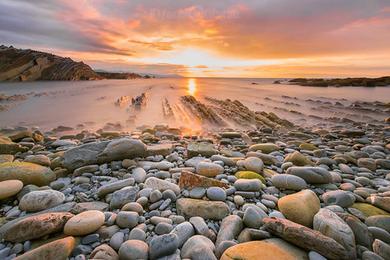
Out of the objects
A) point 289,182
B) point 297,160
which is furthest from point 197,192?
point 297,160

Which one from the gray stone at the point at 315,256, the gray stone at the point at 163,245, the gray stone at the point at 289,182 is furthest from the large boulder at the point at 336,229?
the gray stone at the point at 163,245

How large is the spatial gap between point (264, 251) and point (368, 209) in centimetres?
159

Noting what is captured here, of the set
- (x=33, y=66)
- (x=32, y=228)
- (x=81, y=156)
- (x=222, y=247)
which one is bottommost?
(x=222, y=247)

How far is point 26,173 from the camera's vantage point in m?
3.10

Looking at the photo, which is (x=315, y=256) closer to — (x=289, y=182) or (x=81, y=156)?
(x=289, y=182)

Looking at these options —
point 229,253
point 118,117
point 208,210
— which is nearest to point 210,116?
point 118,117

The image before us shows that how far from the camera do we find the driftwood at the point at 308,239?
197 centimetres

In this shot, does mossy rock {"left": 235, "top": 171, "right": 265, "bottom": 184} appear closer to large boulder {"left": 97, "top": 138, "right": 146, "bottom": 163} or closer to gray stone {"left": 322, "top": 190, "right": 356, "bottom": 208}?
gray stone {"left": 322, "top": 190, "right": 356, "bottom": 208}

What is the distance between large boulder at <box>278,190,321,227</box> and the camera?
2442mm

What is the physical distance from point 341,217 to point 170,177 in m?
2.02

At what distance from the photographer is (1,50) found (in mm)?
25875

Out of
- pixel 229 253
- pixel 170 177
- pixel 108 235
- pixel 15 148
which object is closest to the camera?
pixel 229 253

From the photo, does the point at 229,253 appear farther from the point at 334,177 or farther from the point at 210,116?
the point at 210,116

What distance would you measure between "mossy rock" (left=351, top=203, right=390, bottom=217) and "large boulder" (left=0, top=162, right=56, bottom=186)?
3759 mm
